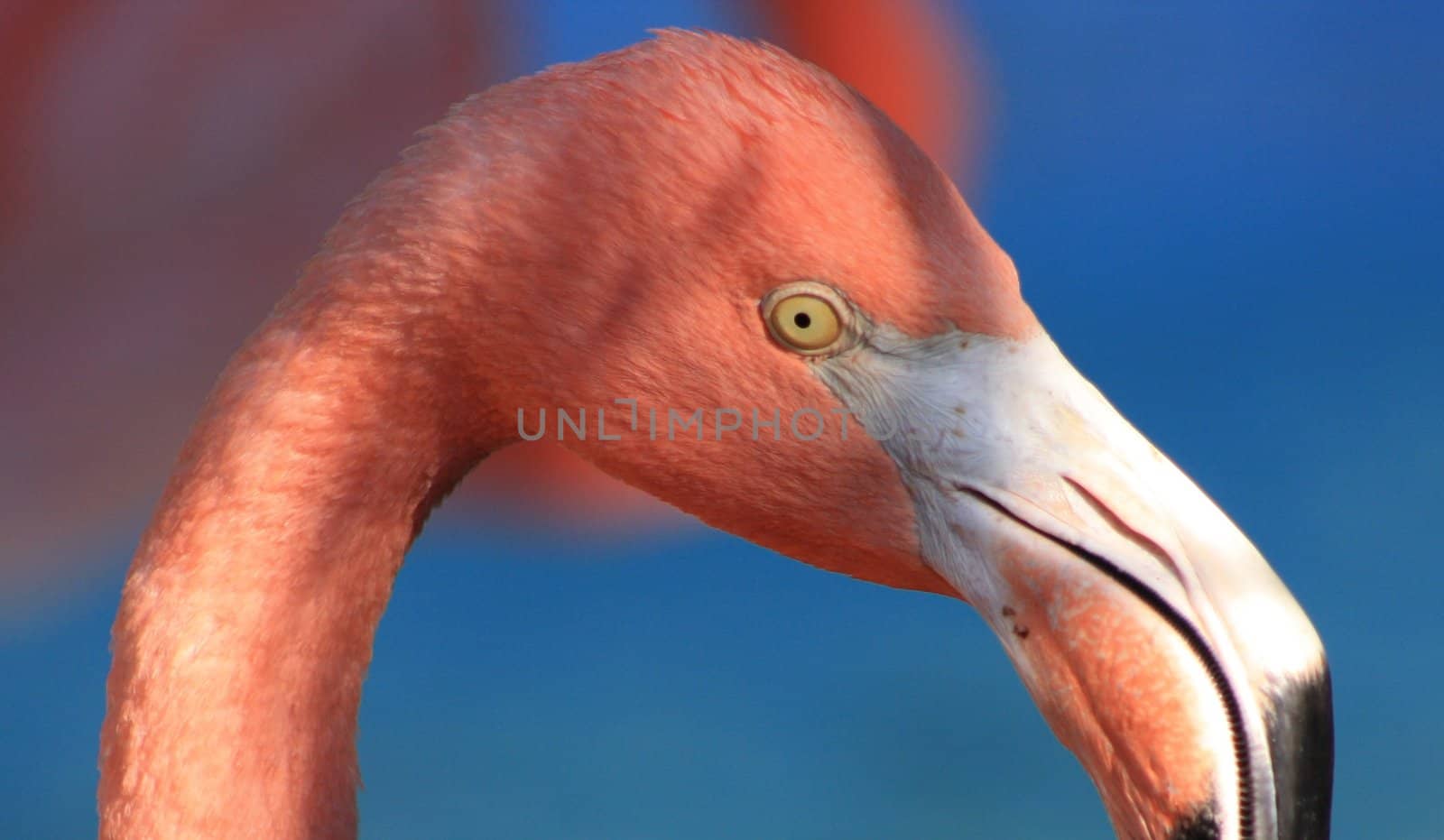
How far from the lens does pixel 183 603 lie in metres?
1.34

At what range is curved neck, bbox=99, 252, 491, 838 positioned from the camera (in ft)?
4.40

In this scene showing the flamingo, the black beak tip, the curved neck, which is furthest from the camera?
the curved neck

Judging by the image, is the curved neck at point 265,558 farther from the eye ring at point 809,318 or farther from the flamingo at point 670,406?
the eye ring at point 809,318

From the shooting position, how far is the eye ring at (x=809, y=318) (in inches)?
50.2

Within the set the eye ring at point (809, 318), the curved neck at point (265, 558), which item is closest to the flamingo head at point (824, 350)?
the eye ring at point (809, 318)

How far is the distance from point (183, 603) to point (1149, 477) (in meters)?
0.99

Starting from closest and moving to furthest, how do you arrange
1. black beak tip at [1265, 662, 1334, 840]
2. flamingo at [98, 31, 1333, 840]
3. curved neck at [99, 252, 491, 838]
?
black beak tip at [1265, 662, 1334, 840], flamingo at [98, 31, 1333, 840], curved neck at [99, 252, 491, 838]

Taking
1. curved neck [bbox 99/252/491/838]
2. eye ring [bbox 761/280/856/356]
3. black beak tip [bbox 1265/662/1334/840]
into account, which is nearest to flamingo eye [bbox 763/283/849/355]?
eye ring [bbox 761/280/856/356]

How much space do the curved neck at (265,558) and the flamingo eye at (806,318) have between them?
356mm

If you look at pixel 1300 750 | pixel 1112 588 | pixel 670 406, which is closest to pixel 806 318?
pixel 670 406

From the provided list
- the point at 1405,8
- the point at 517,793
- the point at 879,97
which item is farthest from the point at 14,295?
the point at 1405,8

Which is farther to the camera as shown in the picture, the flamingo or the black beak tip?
the flamingo

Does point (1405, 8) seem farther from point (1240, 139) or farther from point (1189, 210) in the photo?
point (1189, 210)

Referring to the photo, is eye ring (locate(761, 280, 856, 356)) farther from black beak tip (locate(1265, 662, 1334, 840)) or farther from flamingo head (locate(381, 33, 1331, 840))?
black beak tip (locate(1265, 662, 1334, 840))
